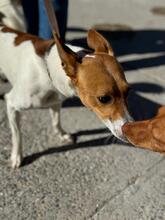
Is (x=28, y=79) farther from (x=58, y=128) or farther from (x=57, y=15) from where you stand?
(x=57, y=15)

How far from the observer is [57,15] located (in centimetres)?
442

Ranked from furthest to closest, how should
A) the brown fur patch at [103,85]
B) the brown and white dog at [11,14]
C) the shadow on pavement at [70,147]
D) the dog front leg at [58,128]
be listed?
the brown and white dog at [11,14] → the dog front leg at [58,128] → the shadow on pavement at [70,147] → the brown fur patch at [103,85]

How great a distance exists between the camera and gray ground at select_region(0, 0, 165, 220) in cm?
351

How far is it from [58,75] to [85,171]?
2.77 feet

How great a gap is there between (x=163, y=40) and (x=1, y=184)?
303 cm

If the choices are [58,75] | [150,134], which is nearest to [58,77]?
[58,75]

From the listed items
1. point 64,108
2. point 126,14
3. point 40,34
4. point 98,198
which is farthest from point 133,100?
point 126,14

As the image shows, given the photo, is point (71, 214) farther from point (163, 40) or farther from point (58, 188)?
point (163, 40)

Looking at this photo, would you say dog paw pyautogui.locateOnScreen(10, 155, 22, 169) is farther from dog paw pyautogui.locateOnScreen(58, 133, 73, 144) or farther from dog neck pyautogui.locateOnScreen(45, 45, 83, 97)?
dog neck pyautogui.locateOnScreen(45, 45, 83, 97)

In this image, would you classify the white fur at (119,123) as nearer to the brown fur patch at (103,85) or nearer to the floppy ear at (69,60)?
the brown fur patch at (103,85)

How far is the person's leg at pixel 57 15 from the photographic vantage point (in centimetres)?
437

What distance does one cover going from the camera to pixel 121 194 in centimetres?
365

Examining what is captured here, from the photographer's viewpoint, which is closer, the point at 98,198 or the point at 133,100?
the point at 98,198

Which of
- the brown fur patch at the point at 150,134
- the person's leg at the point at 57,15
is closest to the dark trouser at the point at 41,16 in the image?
the person's leg at the point at 57,15
